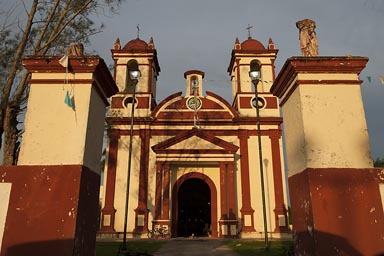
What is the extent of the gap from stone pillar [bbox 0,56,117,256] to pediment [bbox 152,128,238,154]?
1204 cm

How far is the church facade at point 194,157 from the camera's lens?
56.0 ft

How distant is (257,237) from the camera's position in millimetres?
16703

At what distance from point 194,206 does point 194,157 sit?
11.5 feet

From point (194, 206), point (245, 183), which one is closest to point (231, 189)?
point (245, 183)

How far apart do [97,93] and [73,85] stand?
0.44 m

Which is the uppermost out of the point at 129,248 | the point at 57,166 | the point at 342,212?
the point at 57,166

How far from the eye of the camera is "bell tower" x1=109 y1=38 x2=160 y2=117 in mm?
19469

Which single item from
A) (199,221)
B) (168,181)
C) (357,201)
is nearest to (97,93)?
(357,201)

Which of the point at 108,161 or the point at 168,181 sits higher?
the point at 108,161

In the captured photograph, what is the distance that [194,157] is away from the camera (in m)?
17.4

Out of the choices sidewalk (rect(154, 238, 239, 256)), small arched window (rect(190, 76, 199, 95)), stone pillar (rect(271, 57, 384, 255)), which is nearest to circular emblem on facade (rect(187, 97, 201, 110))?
Answer: small arched window (rect(190, 76, 199, 95))

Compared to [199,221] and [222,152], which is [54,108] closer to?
[222,152]

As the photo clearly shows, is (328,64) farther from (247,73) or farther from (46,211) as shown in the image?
(247,73)

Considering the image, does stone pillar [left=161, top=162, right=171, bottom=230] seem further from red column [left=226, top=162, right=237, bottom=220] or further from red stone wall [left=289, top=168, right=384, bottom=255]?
red stone wall [left=289, top=168, right=384, bottom=255]
